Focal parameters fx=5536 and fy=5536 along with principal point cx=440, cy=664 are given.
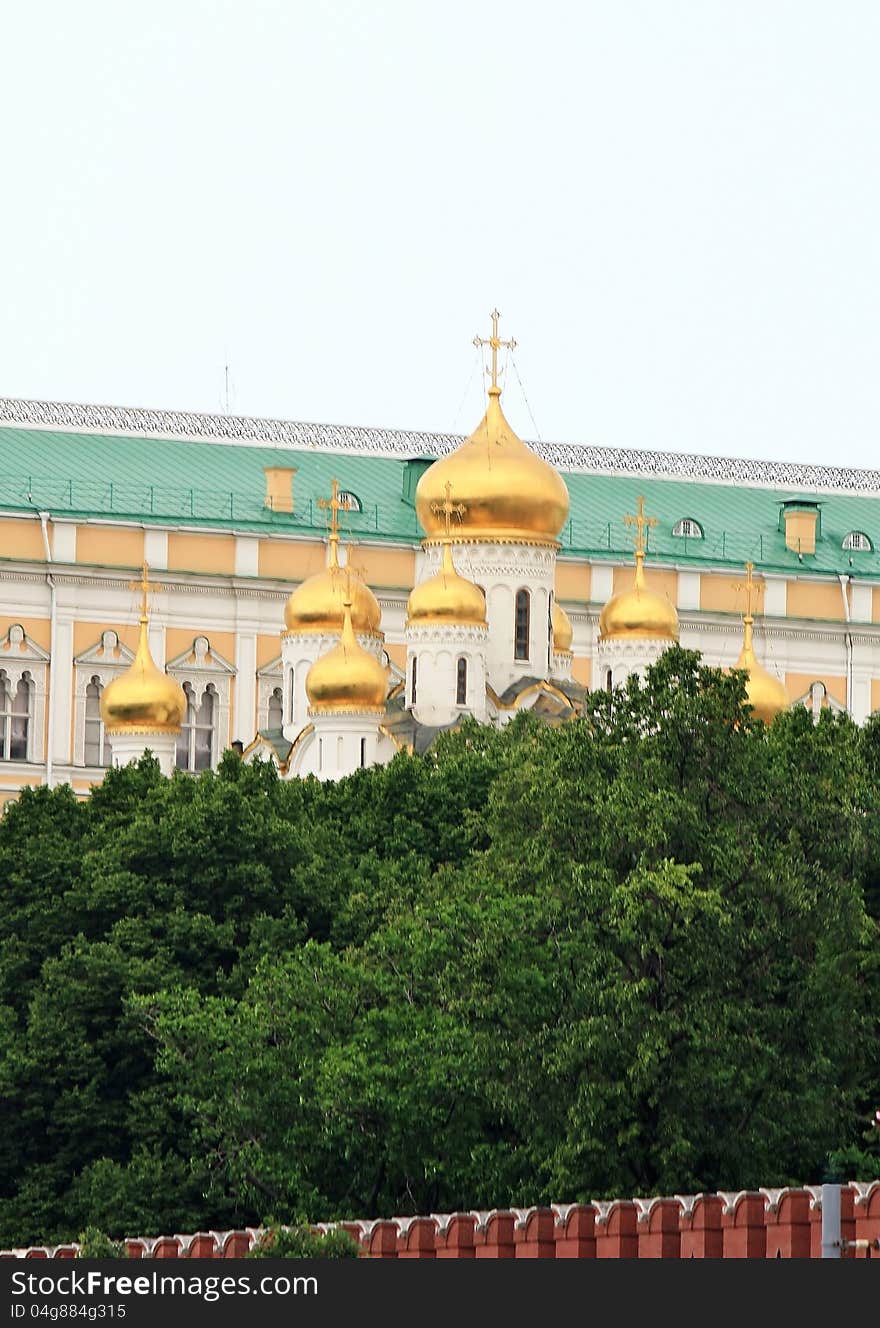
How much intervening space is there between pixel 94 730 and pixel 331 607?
32.6 ft

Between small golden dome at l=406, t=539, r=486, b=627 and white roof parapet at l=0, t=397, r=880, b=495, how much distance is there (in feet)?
68.1

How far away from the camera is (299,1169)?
62656mm

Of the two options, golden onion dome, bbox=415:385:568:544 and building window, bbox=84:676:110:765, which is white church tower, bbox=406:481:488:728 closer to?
golden onion dome, bbox=415:385:568:544

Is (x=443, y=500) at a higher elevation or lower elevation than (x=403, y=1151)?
higher

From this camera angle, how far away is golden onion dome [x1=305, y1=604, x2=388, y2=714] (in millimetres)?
93438

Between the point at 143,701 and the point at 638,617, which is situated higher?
the point at 638,617

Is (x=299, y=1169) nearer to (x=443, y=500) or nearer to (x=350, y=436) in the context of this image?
(x=443, y=500)

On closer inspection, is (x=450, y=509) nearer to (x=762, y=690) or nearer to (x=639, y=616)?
(x=639, y=616)

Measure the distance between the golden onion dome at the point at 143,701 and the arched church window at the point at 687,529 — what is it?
16.3 meters

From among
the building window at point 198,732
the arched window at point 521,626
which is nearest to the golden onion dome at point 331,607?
the arched window at point 521,626

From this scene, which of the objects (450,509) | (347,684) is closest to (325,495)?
(450,509)

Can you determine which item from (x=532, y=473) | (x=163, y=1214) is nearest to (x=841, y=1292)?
(x=163, y=1214)

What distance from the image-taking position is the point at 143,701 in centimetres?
10025

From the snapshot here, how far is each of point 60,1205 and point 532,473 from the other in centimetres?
2837
